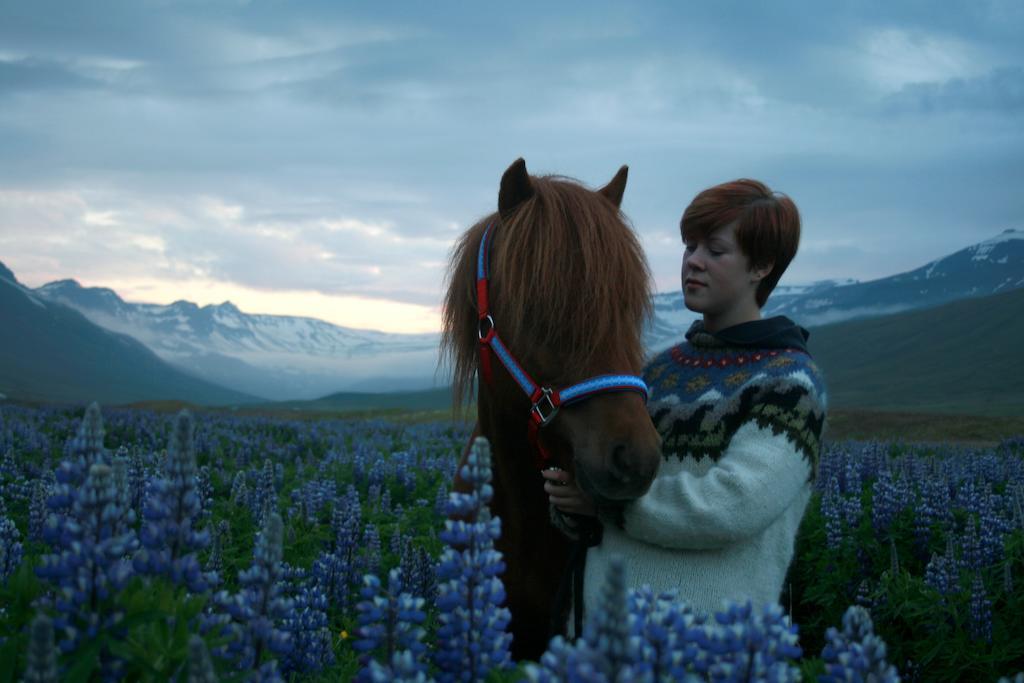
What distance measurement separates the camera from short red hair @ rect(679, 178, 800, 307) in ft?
13.5

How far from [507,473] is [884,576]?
3.05 meters

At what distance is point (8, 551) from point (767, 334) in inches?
159

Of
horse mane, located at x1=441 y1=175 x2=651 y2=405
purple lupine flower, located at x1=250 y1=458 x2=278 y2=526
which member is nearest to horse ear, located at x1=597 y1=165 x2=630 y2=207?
horse mane, located at x1=441 y1=175 x2=651 y2=405

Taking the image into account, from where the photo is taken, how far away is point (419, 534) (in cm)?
740

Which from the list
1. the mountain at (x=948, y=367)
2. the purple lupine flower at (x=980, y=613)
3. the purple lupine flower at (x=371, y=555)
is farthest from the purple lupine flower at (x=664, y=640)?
the mountain at (x=948, y=367)

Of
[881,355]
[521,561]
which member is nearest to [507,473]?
[521,561]

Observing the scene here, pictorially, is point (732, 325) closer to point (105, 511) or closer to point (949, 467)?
point (105, 511)

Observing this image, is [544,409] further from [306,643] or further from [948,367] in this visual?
[948,367]

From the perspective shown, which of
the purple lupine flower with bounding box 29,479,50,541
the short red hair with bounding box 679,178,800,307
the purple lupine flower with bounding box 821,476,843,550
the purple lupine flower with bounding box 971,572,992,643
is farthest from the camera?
the purple lupine flower with bounding box 821,476,843,550

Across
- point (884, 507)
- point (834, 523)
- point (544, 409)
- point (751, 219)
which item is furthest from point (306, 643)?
point (884, 507)

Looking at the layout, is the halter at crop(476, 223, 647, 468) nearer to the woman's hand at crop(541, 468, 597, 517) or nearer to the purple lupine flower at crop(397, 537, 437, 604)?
the woman's hand at crop(541, 468, 597, 517)

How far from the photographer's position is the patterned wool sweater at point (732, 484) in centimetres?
337

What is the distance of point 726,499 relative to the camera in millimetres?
3338

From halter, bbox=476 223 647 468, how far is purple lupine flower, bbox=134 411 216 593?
1.65m
